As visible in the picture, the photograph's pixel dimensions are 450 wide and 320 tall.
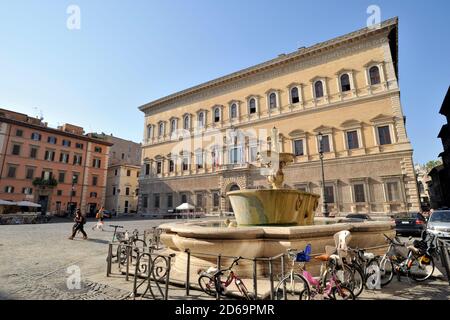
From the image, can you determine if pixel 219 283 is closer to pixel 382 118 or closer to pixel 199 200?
pixel 382 118

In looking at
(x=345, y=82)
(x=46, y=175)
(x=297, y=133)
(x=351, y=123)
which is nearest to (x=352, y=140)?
(x=351, y=123)

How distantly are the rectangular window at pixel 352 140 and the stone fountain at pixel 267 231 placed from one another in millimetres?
17001

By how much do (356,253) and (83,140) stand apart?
43927mm

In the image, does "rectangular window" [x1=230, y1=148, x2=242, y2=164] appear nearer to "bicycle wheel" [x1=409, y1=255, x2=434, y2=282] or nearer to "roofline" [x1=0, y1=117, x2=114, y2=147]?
"bicycle wheel" [x1=409, y1=255, x2=434, y2=282]

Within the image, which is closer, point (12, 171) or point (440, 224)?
point (440, 224)

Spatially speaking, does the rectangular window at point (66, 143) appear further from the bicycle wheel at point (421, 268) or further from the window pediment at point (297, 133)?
the bicycle wheel at point (421, 268)

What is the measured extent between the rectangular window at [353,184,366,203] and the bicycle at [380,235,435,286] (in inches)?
686

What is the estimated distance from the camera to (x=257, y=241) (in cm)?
489

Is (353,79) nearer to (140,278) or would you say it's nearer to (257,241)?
(257,241)

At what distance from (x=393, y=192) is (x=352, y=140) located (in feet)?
18.4

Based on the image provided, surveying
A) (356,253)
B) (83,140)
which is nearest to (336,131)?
(356,253)

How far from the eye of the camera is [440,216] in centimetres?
1012

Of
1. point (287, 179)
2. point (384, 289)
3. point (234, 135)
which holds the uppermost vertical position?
point (234, 135)
